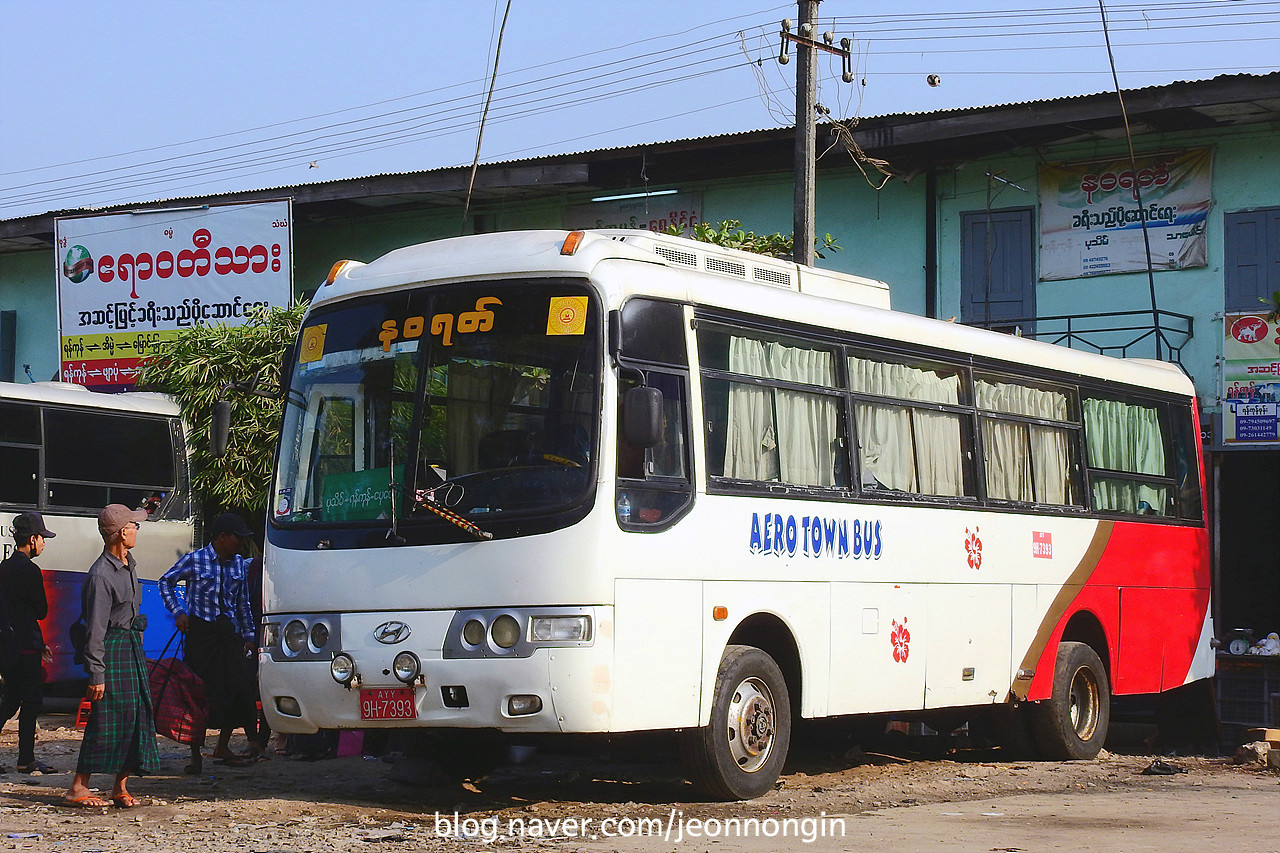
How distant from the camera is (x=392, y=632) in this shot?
849 cm

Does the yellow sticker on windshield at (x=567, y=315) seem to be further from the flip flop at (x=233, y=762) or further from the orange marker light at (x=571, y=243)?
the flip flop at (x=233, y=762)

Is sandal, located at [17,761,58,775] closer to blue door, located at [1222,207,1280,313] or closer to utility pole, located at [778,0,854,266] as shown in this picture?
utility pole, located at [778,0,854,266]

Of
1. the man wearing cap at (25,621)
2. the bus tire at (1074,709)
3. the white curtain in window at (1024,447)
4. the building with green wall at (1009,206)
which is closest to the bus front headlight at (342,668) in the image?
the man wearing cap at (25,621)

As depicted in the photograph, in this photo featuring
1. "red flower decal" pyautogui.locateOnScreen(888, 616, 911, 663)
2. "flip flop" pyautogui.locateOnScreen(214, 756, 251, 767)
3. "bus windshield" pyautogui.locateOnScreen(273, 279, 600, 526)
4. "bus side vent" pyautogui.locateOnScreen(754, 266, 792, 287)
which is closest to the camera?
"bus windshield" pyautogui.locateOnScreen(273, 279, 600, 526)

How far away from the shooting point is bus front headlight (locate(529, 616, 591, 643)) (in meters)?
8.09

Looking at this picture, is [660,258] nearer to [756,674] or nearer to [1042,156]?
[756,674]

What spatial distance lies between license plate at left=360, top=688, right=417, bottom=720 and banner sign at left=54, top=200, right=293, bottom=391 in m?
17.6

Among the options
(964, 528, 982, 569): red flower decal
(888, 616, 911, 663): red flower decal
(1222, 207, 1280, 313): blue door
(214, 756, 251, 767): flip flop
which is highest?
(1222, 207, 1280, 313): blue door

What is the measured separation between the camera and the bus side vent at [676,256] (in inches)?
374

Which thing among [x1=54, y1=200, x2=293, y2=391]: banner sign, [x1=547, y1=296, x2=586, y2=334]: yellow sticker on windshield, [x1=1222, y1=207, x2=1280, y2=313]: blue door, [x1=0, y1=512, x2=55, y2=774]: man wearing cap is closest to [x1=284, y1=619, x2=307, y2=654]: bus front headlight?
[x1=547, y1=296, x2=586, y2=334]: yellow sticker on windshield

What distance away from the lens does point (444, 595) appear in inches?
329

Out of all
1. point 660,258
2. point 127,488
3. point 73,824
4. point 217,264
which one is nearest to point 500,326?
point 660,258

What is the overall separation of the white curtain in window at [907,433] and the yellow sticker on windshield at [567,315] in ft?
7.98

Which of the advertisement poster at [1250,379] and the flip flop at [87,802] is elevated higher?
the advertisement poster at [1250,379]
